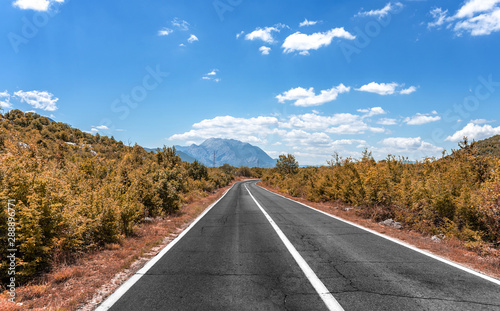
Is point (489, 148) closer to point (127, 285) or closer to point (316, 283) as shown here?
point (316, 283)

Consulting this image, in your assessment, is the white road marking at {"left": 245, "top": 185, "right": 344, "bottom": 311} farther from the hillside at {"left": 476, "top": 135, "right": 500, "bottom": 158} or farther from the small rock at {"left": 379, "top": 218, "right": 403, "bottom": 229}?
the hillside at {"left": 476, "top": 135, "right": 500, "bottom": 158}

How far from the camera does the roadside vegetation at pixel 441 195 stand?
6.28 m

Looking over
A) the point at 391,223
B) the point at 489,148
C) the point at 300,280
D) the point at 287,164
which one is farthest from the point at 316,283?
the point at 287,164

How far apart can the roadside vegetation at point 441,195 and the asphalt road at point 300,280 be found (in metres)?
2.38

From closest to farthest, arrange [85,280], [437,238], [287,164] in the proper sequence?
[85,280]
[437,238]
[287,164]

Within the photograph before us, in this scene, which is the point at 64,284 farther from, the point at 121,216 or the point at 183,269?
the point at 121,216

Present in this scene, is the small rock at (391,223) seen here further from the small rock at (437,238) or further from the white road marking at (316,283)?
the white road marking at (316,283)

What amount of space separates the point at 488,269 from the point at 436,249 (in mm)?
1371

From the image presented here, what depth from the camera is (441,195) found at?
764 centimetres

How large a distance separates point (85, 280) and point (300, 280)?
12.3ft

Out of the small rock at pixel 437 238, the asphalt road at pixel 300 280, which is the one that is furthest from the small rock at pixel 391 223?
the asphalt road at pixel 300 280

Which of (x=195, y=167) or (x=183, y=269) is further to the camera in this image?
(x=195, y=167)

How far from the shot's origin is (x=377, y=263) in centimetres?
489

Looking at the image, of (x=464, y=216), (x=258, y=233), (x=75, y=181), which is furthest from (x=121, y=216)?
(x=464, y=216)
